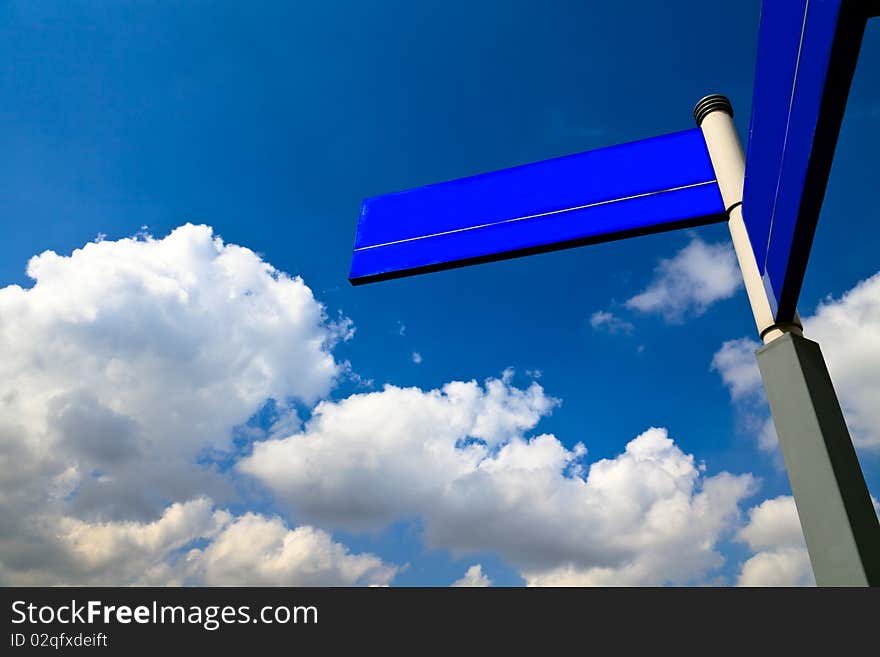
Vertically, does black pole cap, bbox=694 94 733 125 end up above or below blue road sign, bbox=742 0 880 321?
above

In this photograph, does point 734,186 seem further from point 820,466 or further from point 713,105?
point 820,466

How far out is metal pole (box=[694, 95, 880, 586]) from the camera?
4.15m

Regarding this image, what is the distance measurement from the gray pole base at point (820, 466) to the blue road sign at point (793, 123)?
1.73 feet

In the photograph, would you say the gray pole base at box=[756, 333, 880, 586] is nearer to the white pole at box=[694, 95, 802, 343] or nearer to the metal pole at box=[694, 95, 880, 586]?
the metal pole at box=[694, 95, 880, 586]

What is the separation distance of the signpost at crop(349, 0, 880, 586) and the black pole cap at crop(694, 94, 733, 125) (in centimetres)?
2

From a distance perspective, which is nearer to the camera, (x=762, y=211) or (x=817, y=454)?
(x=817, y=454)

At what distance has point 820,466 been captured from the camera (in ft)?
14.5

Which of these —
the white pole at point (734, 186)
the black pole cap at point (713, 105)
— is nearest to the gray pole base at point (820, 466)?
the white pole at point (734, 186)

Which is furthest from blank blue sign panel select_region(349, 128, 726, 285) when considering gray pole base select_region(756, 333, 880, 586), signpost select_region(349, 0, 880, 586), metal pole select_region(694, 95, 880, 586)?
gray pole base select_region(756, 333, 880, 586)

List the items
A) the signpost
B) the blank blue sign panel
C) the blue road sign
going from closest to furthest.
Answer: the blue road sign, the signpost, the blank blue sign panel

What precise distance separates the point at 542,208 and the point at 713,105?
2.41m

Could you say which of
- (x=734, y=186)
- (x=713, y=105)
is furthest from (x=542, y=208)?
(x=713, y=105)
